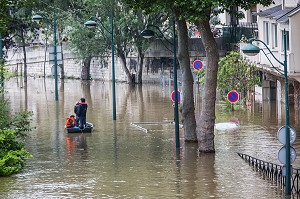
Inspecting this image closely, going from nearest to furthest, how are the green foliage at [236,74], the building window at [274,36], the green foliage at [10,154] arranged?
the green foliage at [10,154] < the building window at [274,36] < the green foliage at [236,74]

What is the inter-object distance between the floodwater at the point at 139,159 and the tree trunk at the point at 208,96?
0.59 meters

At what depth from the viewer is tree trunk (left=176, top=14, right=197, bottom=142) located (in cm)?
3753

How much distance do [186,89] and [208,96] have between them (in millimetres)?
3029

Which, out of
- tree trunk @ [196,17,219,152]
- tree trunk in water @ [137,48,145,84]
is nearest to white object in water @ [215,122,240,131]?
tree trunk @ [196,17,219,152]

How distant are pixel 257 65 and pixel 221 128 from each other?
12128 millimetres

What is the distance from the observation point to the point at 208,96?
116ft

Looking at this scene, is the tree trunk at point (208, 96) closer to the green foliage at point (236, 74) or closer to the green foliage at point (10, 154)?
the green foliage at point (10, 154)

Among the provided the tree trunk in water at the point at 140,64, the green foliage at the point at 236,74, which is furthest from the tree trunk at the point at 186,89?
the tree trunk in water at the point at 140,64

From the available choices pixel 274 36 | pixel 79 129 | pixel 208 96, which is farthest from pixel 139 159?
pixel 274 36

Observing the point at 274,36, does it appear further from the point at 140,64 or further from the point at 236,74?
the point at 140,64

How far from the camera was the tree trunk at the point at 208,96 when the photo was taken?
34.7 m

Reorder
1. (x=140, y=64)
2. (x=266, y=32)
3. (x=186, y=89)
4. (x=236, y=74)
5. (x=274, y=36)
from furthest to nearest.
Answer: (x=140, y=64), (x=236, y=74), (x=266, y=32), (x=274, y=36), (x=186, y=89)

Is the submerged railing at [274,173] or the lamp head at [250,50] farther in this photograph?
the lamp head at [250,50]

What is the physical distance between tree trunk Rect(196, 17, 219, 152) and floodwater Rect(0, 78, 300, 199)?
0.59 metres
